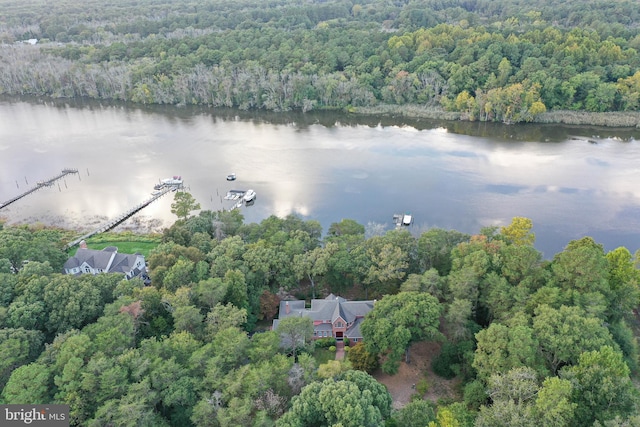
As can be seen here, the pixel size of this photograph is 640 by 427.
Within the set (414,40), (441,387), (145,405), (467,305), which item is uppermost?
(414,40)

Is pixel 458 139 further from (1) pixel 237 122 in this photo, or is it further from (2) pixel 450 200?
(1) pixel 237 122

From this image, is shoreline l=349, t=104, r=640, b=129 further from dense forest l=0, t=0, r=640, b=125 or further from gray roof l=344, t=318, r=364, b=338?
gray roof l=344, t=318, r=364, b=338

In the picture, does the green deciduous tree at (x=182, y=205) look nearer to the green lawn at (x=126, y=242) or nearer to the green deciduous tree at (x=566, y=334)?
the green lawn at (x=126, y=242)

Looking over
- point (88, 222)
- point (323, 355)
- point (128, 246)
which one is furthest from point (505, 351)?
point (88, 222)

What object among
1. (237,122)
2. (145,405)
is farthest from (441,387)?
(237,122)

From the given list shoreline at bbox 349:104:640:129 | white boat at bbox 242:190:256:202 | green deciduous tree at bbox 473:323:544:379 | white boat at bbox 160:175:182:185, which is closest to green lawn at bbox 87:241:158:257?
white boat at bbox 242:190:256:202

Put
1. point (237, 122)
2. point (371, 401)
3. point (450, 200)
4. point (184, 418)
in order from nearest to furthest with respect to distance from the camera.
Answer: point (371, 401) → point (184, 418) → point (450, 200) → point (237, 122)
